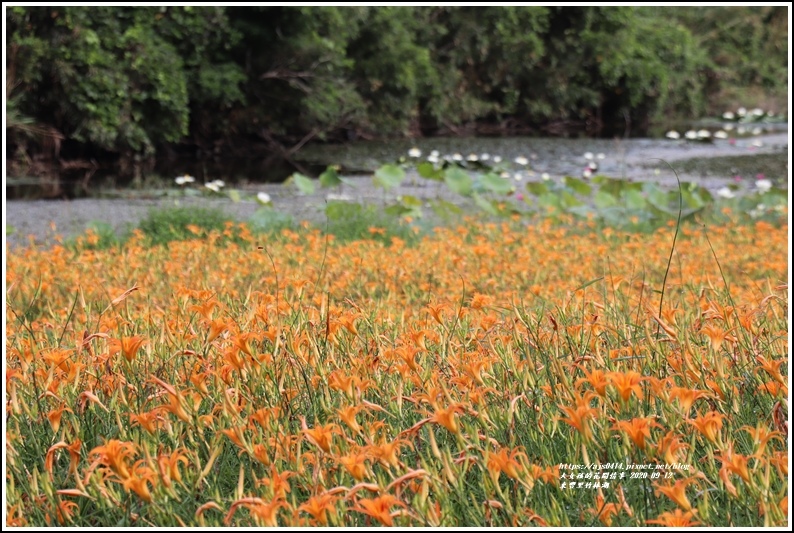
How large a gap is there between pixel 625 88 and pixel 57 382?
22.2 metres

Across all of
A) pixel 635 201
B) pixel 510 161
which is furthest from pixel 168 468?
pixel 510 161

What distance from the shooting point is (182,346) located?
7.61 feet

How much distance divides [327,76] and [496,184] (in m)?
8.39

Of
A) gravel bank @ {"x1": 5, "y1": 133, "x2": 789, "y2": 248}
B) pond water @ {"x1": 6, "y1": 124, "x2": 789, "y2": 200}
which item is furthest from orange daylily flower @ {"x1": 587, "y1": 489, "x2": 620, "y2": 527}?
pond water @ {"x1": 6, "y1": 124, "x2": 789, "y2": 200}

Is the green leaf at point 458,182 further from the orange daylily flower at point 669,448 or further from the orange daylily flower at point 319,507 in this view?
the orange daylily flower at point 319,507

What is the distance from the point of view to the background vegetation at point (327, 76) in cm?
1313

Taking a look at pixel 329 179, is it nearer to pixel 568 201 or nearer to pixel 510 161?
pixel 568 201

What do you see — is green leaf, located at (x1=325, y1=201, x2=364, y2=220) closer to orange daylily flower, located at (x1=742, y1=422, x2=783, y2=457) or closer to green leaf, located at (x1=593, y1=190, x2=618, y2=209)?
green leaf, located at (x1=593, y1=190, x2=618, y2=209)

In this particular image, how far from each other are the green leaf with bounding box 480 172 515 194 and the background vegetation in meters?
6.65

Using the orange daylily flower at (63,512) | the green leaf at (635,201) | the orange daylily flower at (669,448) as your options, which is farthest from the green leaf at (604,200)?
the orange daylily flower at (63,512)

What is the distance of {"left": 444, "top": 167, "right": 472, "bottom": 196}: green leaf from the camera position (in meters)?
8.84

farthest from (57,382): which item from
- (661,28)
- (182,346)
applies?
(661,28)

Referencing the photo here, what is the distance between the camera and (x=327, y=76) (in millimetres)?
16547

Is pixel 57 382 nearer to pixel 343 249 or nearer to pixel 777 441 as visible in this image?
pixel 777 441
